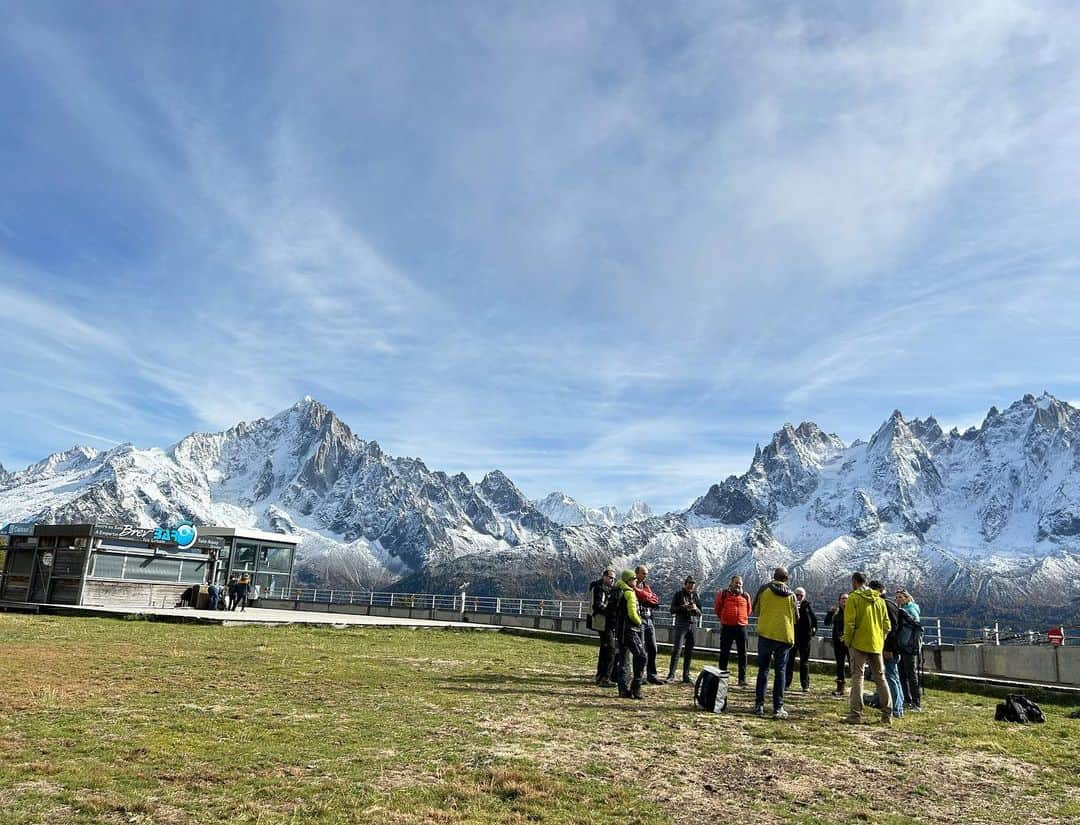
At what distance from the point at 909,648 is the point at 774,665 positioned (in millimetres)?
2653

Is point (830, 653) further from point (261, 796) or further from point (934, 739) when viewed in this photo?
point (261, 796)

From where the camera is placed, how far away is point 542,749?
8148mm

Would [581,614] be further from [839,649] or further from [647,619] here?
[647,619]

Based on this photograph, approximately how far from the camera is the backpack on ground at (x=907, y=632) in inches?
478

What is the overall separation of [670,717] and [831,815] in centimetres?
447

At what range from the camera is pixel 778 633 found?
1123 cm

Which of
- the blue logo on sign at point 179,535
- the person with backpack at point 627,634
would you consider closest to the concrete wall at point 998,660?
the person with backpack at point 627,634

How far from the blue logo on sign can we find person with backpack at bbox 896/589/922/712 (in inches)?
1298

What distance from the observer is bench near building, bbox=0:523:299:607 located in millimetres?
33875

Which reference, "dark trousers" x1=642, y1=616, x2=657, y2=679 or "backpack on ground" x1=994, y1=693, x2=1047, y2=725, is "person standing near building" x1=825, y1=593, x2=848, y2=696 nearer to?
"backpack on ground" x1=994, y1=693, x2=1047, y2=725

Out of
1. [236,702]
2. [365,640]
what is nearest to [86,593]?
[365,640]

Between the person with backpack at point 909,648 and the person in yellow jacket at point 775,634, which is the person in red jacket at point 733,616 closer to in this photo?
the person in yellow jacket at point 775,634

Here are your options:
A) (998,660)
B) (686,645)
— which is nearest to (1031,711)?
(686,645)

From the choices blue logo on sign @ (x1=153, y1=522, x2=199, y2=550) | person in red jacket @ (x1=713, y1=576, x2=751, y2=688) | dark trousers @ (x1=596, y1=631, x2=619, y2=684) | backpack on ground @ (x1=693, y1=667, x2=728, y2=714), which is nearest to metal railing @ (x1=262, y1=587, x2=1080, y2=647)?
person in red jacket @ (x1=713, y1=576, x2=751, y2=688)
